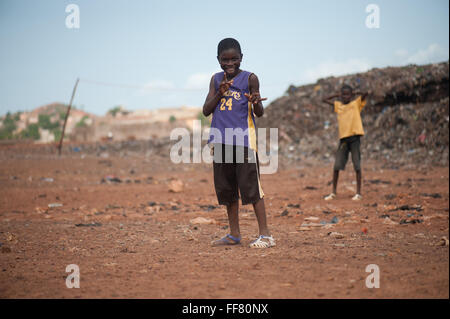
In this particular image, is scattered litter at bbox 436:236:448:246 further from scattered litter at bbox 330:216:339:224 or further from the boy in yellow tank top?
the boy in yellow tank top

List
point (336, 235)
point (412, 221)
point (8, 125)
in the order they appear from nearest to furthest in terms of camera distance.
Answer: point (336, 235), point (412, 221), point (8, 125)

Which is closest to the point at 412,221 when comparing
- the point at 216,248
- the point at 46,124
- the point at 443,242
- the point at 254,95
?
the point at 443,242

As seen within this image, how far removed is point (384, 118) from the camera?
47.1 feet

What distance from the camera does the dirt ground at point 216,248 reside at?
2354 mm

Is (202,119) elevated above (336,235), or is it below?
above

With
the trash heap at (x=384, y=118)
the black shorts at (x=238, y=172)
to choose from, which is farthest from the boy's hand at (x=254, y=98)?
the trash heap at (x=384, y=118)

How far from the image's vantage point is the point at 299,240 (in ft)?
12.2

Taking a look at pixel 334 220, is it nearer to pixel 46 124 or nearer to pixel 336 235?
pixel 336 235

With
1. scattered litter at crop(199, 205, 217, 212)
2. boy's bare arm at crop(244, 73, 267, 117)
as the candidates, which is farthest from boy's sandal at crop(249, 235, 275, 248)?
scattered litter at crop(199, 205, 217, 212)

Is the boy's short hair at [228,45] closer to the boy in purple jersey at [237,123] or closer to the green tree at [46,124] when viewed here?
the boy in purple jersey at [237,123]

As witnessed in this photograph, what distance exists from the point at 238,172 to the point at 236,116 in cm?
45

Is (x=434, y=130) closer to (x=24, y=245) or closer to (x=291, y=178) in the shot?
(x=291, y=178)

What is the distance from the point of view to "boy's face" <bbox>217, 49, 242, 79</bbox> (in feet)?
11.0

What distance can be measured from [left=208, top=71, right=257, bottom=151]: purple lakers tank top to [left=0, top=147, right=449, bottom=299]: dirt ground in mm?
868
